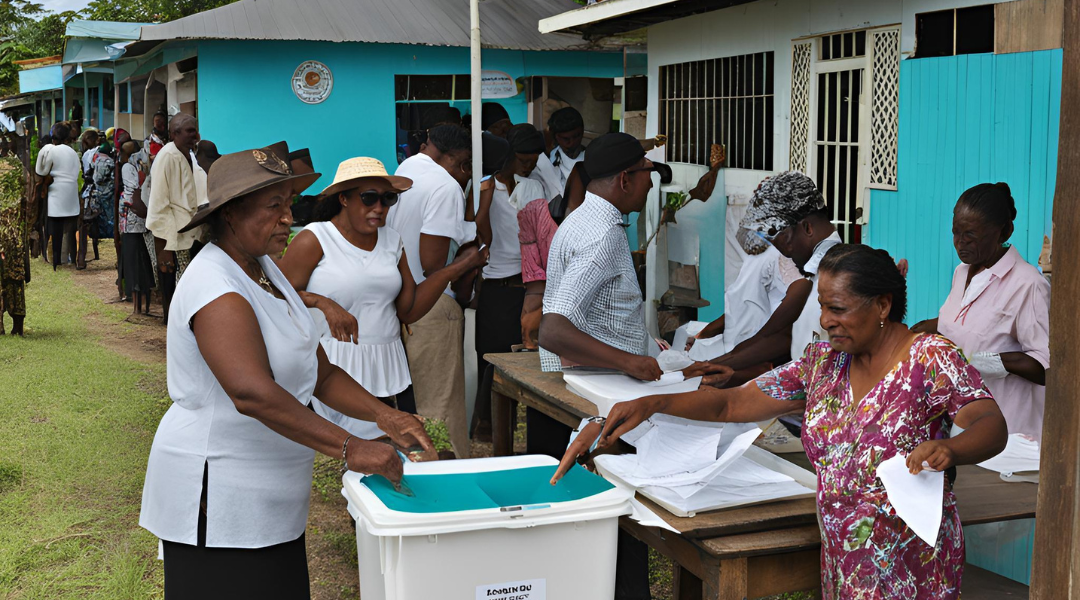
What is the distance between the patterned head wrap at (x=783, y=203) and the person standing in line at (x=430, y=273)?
5.73 ft

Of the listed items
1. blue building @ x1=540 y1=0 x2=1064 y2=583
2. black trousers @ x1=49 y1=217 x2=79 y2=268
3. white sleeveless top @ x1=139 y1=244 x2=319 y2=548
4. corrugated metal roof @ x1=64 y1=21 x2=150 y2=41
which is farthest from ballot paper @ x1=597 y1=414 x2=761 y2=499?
black trousers @ x1=49 y1=217 x2=79 y2=268

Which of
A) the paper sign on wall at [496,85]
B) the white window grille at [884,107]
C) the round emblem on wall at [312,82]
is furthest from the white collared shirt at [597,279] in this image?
the round emblem on wall at [312,82]

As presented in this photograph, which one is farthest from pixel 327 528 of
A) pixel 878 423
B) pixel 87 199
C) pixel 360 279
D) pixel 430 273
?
pixel 87 199

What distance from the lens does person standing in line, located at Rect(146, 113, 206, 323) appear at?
893cm

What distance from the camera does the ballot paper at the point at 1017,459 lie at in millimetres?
3307

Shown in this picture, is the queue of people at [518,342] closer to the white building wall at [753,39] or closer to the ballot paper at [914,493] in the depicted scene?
the ballot paper at [914,493]

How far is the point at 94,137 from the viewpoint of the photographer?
51.0ft

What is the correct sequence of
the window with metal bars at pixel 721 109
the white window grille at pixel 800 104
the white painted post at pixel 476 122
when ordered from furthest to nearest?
1. the window with metal bars at pixel 721 109
2. the white window grille at pixel 800 104
3. the white painted post at pixel 476 122

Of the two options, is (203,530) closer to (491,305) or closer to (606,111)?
(491,305)

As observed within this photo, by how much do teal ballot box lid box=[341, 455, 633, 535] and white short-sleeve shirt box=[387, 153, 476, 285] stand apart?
2292 millimetres

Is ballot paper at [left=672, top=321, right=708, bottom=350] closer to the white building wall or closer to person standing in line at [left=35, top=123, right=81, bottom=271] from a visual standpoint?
the white building wall

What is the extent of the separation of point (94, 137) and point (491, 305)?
38.1 ft

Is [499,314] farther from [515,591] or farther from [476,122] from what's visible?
[515,591]

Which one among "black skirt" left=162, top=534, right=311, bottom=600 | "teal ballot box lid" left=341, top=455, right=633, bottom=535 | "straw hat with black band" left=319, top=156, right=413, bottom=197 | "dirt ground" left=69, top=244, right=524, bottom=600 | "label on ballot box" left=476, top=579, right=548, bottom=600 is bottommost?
"dirt ground" left=69, top=244, right=524, bottom=600
